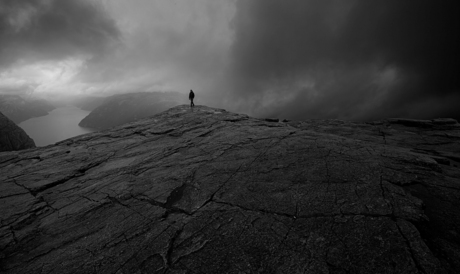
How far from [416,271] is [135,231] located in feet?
34.3

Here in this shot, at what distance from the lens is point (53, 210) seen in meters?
11.3

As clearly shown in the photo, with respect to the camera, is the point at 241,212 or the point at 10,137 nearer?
the point at 241,212

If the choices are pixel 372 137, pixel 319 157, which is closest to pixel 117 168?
pixel 319 157

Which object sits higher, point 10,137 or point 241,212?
point 241,212

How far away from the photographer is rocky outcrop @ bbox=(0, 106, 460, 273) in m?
6.48

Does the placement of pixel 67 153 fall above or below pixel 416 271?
above

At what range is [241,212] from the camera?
28.5 feet

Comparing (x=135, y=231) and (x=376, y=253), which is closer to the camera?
(x=376, y=253)

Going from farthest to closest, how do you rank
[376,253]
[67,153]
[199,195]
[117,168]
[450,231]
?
[67,153]
[117,168]
[199,195]
[450,231]
[376,253]

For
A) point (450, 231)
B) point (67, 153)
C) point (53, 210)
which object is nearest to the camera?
point (450, 231)

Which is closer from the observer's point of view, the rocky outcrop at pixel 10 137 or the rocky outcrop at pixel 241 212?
the rocky outcrop at pixel 241 212

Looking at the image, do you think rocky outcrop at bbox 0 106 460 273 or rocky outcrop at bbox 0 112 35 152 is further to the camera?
rocky outcrop at bbox 0 112 35 152

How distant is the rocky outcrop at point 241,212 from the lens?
6484 millimetres

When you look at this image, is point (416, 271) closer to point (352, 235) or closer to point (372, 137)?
point (352, 235)
